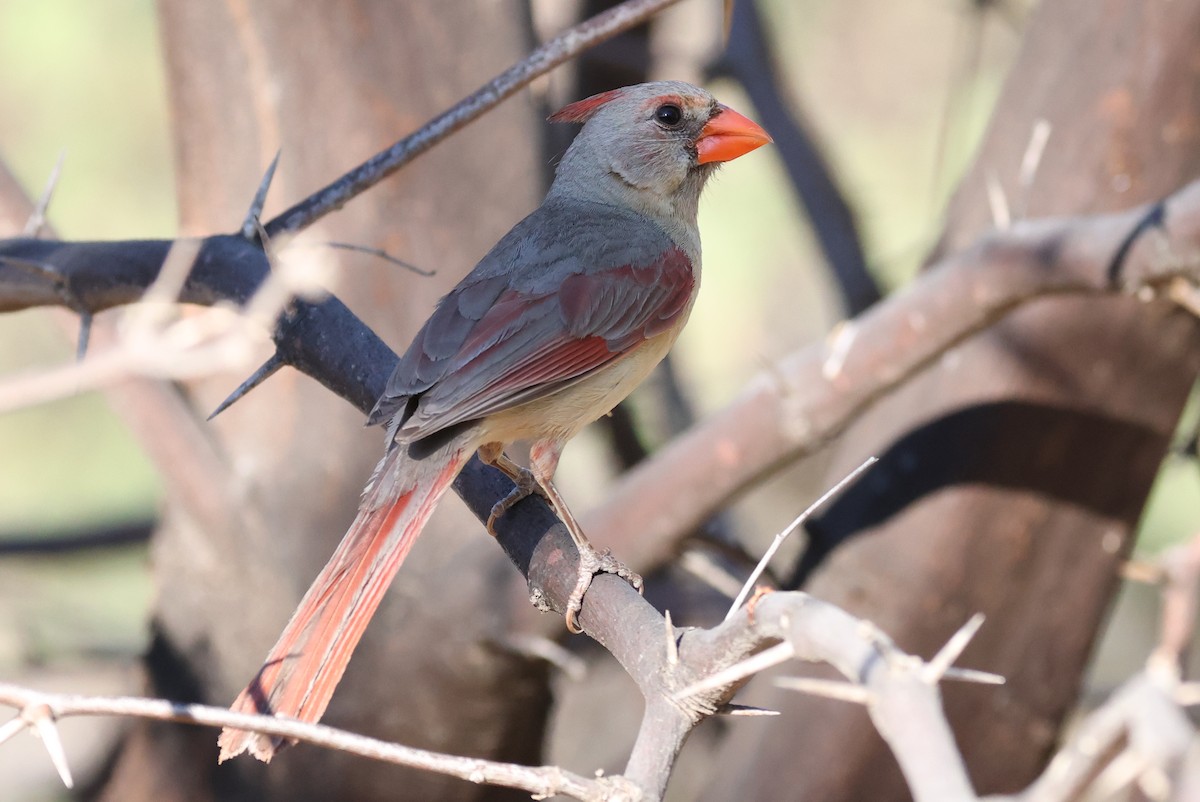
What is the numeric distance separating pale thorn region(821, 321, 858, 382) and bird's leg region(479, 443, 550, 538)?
37.7 inches

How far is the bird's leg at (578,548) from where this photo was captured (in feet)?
6.91

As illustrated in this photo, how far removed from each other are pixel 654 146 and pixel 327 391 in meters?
1.41

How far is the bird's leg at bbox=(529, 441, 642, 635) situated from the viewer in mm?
2105

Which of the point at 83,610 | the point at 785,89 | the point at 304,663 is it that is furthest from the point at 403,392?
the point at 83,610

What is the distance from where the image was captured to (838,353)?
3336 millimetres

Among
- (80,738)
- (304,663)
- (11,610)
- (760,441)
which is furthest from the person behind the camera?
(11,610)

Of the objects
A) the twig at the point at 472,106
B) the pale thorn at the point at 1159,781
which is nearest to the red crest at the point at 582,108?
the twig at the point at 472,106

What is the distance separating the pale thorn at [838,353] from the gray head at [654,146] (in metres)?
0.48

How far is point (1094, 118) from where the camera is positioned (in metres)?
3.71

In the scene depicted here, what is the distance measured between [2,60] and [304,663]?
785cm

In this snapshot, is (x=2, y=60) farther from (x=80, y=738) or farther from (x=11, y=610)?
(x=80, y=738)

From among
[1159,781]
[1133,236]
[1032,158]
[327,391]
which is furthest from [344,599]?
[1032,158]

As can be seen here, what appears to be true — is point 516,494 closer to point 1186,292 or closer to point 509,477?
point 509,477

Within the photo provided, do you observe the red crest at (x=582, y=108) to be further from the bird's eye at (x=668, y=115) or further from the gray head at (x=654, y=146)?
the bird's eye at (x=668, y=115)
